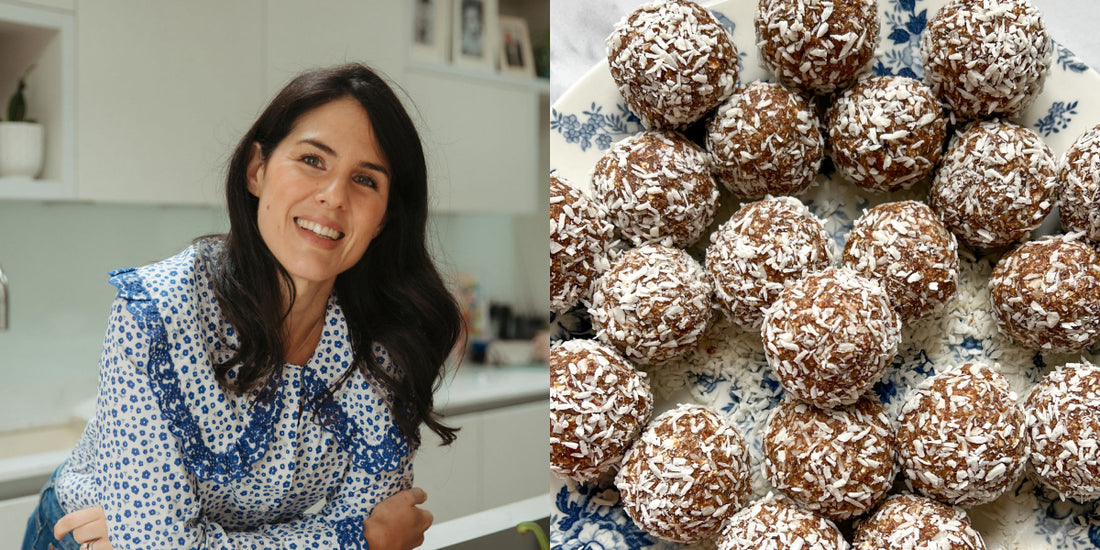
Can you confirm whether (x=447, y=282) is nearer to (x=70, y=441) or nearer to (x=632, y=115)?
(x=70, y=441)

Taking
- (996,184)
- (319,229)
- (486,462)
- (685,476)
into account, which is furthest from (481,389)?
(996,184)

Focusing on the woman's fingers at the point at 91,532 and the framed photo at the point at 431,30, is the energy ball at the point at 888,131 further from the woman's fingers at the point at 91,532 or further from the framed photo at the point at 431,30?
the woman's fingers at the point at 91,532

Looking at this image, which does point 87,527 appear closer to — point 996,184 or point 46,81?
point 46,81

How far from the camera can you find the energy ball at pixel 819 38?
918mm

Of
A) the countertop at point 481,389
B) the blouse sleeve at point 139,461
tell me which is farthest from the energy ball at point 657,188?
the blouse sleeve at point 139,461

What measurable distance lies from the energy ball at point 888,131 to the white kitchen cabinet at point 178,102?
0.67 m

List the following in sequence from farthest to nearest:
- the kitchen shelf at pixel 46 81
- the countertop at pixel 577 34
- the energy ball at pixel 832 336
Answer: the countertop at pixel 577 34 → the energy ball at pixel 832 336 → the kitchen shelf at pixel 46 81

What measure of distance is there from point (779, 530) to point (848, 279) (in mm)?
283

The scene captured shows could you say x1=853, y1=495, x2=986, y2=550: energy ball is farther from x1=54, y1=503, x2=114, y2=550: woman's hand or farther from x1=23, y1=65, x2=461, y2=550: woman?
x1=54, y1=503, x2=114, y2=550: woman's hand

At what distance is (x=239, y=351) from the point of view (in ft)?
1.68

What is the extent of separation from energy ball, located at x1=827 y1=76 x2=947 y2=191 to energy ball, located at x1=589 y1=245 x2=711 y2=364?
0.72 feet

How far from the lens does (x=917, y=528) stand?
901mm

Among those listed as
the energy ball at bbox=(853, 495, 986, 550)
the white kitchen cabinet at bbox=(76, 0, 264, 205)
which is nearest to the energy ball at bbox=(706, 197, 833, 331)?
the energy ball at bbox=(853, 495, 986, 550)

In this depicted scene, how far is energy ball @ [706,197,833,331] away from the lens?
3.03 ft
